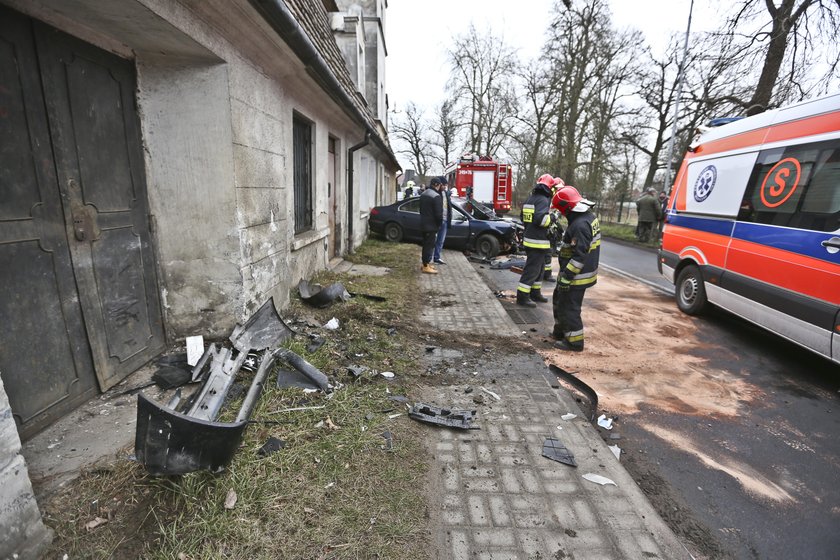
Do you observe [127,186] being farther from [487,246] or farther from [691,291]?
[487,246]

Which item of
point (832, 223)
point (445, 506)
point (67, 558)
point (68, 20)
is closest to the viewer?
point (67, 558)

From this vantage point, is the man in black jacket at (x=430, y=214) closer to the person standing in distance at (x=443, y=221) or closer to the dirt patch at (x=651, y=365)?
the person standing in distance at (x=443, y=221)

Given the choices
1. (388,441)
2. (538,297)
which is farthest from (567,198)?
(388,441)

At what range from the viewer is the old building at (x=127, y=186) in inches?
85.4

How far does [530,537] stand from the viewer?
206 cm

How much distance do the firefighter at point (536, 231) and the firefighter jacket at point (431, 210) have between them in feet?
7.15

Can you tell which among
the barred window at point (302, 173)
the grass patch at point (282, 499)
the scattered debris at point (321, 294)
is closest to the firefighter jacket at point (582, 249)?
the grass patch at point (282, 499)

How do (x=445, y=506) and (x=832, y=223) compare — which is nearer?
(x=445, y=506)

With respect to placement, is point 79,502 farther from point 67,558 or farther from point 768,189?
point 768,189

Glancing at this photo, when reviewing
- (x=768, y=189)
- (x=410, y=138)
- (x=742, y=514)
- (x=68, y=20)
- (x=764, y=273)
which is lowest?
(x=742, y=514)

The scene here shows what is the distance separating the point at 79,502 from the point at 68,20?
2740 millimetres

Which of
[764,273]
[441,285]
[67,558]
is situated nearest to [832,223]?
[764,273]

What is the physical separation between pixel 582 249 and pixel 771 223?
2.26m

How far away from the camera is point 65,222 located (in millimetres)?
2455
